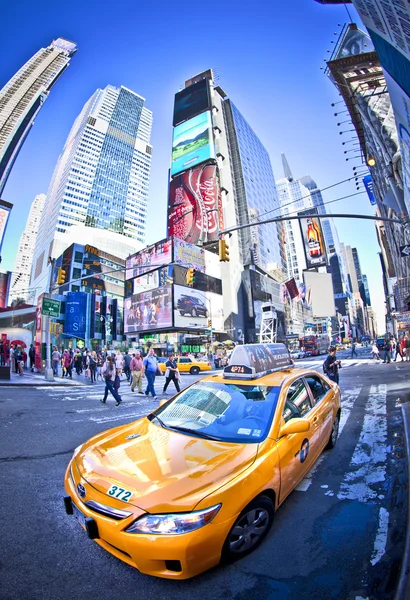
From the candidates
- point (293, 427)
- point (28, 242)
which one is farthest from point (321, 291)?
point (28, 242)

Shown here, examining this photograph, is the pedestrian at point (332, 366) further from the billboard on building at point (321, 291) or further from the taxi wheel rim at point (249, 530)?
the billboard on building at point (321, 291)

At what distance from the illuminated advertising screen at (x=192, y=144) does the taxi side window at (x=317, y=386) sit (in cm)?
8920

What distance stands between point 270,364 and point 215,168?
85650mm

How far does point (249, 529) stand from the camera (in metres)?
2.38

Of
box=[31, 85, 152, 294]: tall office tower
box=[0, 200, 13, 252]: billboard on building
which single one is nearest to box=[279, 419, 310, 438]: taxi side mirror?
box=[0, 200, 13, 252]: billboard on building

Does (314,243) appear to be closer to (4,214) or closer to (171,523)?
(4,214)

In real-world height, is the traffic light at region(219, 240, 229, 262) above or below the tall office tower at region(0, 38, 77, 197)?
below

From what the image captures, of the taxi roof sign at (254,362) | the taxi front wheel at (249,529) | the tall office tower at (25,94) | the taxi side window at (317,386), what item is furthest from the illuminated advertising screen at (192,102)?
the taxi front wheel at (249,529)

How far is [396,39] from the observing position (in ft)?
19.4

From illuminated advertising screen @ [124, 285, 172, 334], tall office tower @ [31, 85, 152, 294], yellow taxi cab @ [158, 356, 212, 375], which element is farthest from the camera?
tall office tower @ [31, 85, 152, 294]

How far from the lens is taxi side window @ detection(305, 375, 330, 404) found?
4.38 m

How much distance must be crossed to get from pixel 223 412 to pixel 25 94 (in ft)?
524

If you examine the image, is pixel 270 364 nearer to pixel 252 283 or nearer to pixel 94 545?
pixel 94 545

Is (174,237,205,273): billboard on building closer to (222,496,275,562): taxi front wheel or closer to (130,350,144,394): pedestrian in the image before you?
(130,350,144,394): pedestrian
